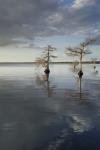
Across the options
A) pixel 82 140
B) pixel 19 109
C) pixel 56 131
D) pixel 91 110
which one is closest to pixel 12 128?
pixel 56 131

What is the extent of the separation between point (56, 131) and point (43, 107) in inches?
354

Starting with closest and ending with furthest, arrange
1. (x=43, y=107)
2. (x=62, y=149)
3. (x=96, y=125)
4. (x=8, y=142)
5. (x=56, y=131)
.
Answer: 1. (x=62, y=149)
2. (x=8, y=142)
3. (x=56, y=131)
4. (x=96, y=125)
5. (x=43, y=107)

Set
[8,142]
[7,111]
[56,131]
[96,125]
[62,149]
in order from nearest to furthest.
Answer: [62,149] < [8,142] < [56,131] < [96,125] < [7,111]

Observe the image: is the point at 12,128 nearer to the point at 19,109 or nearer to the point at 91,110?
the point at 19,109

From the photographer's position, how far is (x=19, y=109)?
24891mm

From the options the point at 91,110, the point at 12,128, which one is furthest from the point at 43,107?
the point at 12,128

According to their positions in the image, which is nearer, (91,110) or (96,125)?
(96,125)

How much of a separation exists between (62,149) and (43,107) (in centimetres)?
1255

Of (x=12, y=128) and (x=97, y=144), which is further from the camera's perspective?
(x=12, y=128)

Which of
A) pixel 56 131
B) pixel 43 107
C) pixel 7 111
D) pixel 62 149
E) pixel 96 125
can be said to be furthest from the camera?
pixel 43 107

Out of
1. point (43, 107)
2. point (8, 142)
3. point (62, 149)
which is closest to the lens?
point (62, 149)

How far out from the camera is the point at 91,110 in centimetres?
2414

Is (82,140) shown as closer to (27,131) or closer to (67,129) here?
(67,129)

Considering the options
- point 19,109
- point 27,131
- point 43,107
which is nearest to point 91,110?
point 43,107
